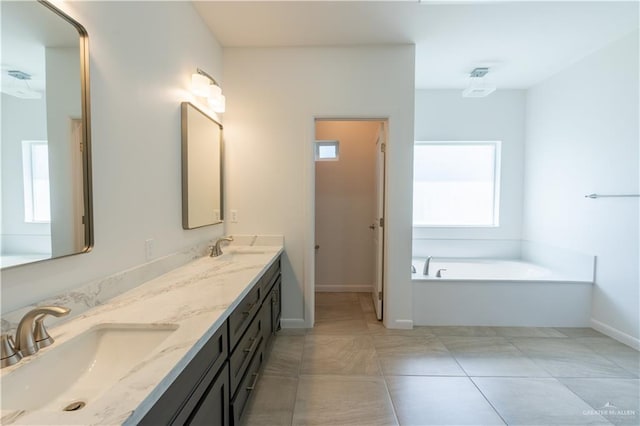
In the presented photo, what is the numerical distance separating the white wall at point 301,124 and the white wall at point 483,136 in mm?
1342

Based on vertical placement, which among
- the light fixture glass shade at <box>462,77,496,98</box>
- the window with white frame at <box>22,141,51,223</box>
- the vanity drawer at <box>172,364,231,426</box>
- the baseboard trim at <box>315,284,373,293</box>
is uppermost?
the light fixture glass shade at <box>462,77,496,98</box>

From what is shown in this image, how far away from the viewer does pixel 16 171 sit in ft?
2.94

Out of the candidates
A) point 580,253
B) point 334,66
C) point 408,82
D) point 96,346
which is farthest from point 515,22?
point 96,346

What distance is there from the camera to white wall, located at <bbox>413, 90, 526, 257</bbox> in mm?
3777

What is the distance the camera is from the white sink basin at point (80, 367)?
0.76 meters

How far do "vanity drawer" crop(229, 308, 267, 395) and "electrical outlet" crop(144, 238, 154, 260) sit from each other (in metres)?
0.70

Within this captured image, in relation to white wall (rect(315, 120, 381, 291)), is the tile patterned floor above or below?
below

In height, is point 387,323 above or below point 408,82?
below

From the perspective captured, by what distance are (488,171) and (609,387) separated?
8.79ft

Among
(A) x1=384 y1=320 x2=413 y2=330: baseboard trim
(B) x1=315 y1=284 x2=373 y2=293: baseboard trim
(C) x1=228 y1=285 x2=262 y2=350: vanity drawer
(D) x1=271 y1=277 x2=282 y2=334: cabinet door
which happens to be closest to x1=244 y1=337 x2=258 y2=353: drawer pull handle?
(C) x1=228 y1=285 x2=262 y2=350: vanity drawer

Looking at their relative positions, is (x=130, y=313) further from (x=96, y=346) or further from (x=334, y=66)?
(x=334, y=66)

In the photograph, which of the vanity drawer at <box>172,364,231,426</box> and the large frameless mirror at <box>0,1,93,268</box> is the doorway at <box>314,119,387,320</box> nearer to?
the vanity drawer at <box>172,364,231,426</box>

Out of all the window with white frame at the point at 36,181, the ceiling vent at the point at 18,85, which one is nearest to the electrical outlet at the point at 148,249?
the window with white frame at the point at 36,181

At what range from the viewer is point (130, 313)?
1120 mm
